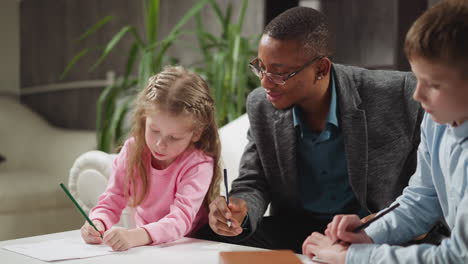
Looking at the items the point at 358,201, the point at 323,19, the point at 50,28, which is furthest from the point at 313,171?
the point at 50,28

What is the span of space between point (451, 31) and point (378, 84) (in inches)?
29.7

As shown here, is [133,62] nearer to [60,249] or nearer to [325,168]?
[325,168]

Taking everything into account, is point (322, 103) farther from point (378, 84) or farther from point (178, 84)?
point (178, 84)

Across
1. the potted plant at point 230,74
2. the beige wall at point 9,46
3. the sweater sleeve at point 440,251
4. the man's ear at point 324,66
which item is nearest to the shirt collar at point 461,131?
the sweater sleeve at point 440,251

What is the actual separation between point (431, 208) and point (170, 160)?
0.67 meters

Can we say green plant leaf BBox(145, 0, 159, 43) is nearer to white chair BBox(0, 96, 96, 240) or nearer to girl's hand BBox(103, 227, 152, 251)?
white chair BBox(0, 96, 96, 240)

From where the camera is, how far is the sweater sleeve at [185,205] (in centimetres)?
143

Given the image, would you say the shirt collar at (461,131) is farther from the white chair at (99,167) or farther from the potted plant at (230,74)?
the potted plant at (230,74)

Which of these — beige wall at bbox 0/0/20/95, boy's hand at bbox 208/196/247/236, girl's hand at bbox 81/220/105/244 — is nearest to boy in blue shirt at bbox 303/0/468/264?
boy's hand at bbox 208/196/247/236

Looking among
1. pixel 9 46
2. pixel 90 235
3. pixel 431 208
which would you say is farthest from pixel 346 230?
pixel 9 46

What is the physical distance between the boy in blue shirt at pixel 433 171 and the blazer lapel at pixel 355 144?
39 cm

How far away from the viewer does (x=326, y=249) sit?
3.88 feet

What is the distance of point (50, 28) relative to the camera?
4254 millimetres

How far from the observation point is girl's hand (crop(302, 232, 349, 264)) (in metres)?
1.15
